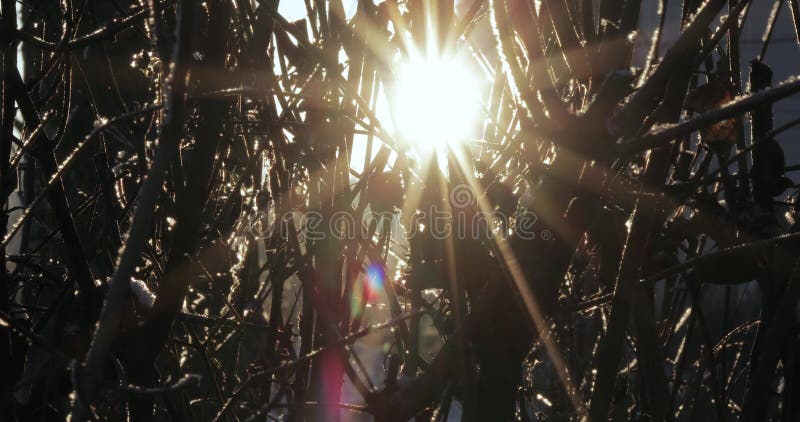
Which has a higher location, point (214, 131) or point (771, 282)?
point (214, 131)

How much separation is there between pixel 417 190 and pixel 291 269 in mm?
379

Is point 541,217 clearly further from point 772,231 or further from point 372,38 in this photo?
point 772,231

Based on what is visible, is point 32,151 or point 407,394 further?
point 32,151

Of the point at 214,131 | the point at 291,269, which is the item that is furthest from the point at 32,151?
the point at 291,269

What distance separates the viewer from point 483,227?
34.5 inches

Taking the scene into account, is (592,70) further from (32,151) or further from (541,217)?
(32,151)

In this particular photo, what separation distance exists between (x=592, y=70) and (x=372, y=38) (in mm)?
295

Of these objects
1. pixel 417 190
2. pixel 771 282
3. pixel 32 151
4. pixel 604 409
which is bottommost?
pixel 604 409

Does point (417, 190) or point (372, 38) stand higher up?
point (372, 38)

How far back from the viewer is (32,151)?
1.05 metres

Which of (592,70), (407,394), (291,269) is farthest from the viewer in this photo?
(291,269)

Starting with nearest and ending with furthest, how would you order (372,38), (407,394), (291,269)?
(407,394) < (372,38) < (291,269)

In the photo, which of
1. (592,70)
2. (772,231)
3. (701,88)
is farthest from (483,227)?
(772,231)

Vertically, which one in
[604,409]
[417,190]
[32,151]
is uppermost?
[32,151]
